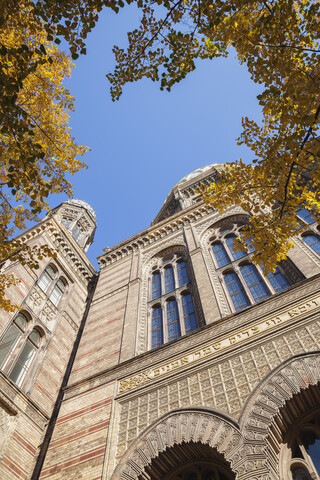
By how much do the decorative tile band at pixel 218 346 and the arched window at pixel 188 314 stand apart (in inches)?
78.7

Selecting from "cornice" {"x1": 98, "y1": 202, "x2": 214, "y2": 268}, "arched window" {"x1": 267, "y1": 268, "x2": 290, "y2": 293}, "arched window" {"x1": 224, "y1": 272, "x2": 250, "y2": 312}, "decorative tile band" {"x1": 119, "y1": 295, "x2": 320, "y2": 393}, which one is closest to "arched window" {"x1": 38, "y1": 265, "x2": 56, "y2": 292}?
"cornice" {"x1": 98, "y1": 202, "x2": 214, "y2": 268}

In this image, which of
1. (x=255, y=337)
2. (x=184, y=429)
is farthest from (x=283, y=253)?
(x=184, y=429)

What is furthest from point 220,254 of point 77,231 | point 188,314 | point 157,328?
point 77,231

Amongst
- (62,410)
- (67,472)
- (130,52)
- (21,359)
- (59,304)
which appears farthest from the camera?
(59,304)

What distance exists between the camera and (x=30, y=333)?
13055mm

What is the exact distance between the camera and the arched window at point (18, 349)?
11500mm

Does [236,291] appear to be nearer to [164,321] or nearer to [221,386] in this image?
[164,321]

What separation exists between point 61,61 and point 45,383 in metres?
10.2

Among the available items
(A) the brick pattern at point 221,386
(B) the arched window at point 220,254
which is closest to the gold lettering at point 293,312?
(A) the brick pattern at point 221,386

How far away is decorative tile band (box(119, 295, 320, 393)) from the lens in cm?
842

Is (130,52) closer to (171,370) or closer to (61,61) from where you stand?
(61,61)

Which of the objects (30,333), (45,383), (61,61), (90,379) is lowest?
(90,379)

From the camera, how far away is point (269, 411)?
6.66 m

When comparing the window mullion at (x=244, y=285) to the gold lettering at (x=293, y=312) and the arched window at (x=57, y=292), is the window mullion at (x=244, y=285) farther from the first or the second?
the arched window at (x=57, y=292)
